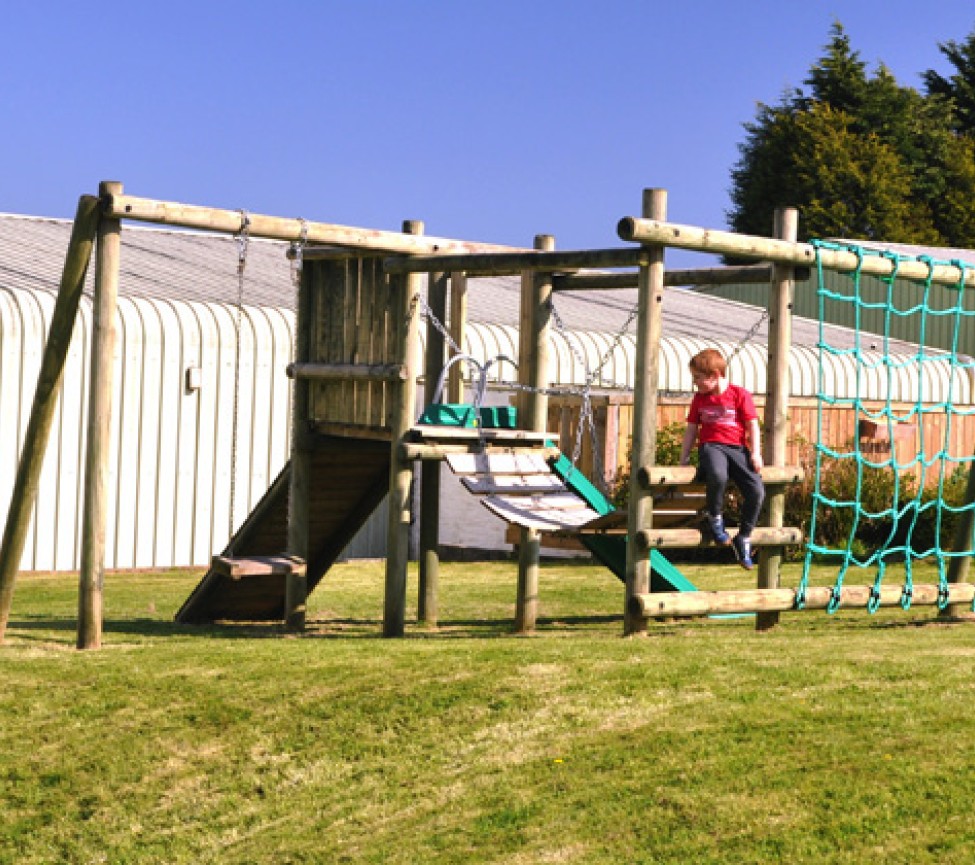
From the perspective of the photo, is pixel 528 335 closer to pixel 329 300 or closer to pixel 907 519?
pixel 329 300

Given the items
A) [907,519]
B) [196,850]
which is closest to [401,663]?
[196,850]

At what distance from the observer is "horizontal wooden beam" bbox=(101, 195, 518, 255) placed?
11289 millimetres

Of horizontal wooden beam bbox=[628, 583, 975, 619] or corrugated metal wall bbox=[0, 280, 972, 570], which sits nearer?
horizontal wooden beam bbox=[628, 583, 975, 619]

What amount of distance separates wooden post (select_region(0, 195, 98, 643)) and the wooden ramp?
81.3 inches

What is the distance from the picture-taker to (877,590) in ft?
38.4

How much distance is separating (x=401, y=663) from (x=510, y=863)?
285cm

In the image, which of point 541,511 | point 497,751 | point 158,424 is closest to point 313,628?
point 541,511

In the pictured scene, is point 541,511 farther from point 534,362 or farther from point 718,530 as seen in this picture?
point 534,362

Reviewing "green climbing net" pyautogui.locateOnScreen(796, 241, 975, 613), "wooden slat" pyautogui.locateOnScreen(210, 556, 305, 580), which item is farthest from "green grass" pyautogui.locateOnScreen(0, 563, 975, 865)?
"green climbing net" pyautogui.locateOnScreen(796, 241, 975, 613)

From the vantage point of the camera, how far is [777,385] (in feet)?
37.7

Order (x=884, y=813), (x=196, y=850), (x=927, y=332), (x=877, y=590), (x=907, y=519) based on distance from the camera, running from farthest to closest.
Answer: (x=927, y=332), (x=907, y=519), (x=877, y=590), (x=196, y=850), (x=884, y=813)

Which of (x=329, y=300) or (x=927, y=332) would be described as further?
(x=927, y=332)

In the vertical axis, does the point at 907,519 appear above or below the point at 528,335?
below

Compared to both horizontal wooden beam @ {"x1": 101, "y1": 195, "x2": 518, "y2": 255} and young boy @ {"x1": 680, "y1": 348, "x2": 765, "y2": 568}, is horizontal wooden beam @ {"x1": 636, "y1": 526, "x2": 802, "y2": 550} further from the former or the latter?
horizontal wooden beam @ {"x1": 101, "y1": 195, "x2": 518, "y2": 255}
